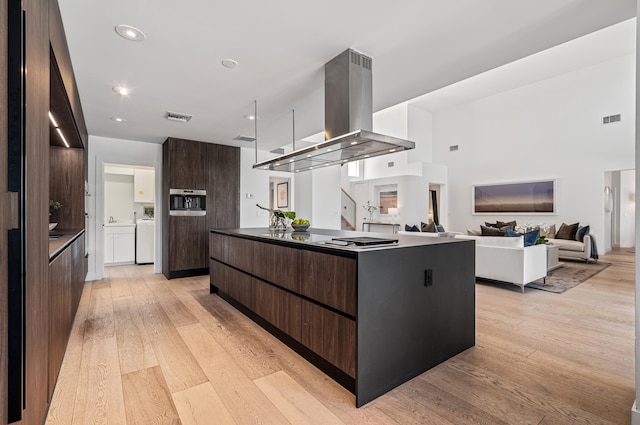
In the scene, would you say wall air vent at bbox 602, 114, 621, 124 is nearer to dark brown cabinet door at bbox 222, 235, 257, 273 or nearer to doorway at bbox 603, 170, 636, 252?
doorway at bbox 603, 170, 636, 252

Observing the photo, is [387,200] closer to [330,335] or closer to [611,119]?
[611,119]

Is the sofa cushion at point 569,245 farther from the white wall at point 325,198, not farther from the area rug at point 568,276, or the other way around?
the white wall at point 325,198

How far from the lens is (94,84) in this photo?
309 cm

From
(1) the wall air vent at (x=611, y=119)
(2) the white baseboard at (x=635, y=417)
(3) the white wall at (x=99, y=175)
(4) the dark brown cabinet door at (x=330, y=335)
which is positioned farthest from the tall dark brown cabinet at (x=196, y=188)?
Result: (1) the wall air vent at (x=611, y=119)

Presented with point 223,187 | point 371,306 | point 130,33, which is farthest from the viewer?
point 223,187

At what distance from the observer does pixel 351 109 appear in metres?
2.67

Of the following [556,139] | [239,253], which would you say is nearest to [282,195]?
[239,253]

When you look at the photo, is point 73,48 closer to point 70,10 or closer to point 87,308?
point 70,10

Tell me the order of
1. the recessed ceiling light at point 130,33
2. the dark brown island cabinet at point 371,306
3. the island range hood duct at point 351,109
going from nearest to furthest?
the dark brown island cabinet at point 371,306 → the recessed ceiling light at point 130,33 → the island range hood duct at point 351,109

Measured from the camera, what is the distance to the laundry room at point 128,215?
247 inches

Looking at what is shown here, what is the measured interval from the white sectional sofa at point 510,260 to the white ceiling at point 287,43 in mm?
2263

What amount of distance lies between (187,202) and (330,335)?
13.8ft

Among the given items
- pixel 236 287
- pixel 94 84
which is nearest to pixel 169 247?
pixel 236 287

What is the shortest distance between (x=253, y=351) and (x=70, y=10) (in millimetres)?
2723
